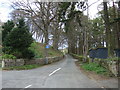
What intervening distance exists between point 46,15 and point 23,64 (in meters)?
11.8

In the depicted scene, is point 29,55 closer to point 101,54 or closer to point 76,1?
point 101,54

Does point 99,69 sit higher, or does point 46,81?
point 99,69

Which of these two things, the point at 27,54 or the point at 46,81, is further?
the point at 27,54

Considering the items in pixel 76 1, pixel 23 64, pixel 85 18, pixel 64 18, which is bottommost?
pixel 23 64

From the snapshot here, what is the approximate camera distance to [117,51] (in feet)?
60.6

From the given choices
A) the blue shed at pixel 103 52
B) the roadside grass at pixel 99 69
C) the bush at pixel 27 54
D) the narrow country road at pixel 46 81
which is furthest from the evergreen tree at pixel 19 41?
the blue shed at pixel 103 52

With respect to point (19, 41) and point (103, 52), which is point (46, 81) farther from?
point (19, 41)

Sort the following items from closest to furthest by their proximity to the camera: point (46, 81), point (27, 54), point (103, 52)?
1. point (46, 81)
2. point (103, 52)
3. point (27, 54)

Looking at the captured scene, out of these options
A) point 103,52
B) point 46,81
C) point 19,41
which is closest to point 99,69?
point 103,52

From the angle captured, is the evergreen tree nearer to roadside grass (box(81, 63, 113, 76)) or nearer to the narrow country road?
the narrow country road

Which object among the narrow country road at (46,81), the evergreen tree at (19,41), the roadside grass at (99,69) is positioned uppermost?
the evergreen tree at (19,41)

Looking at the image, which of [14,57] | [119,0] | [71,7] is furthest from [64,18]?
[14,57]

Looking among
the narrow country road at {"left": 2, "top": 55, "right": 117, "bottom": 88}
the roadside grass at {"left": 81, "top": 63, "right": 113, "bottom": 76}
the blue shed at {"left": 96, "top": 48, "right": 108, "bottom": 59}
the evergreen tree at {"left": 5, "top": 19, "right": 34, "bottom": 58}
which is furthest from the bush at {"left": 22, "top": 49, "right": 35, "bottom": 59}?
the blue shed at {"left": 96, "top": 48, "right": 108, "bottom": 59}

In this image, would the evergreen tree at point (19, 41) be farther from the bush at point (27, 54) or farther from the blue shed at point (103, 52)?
the blue shed at point (103, 52)
